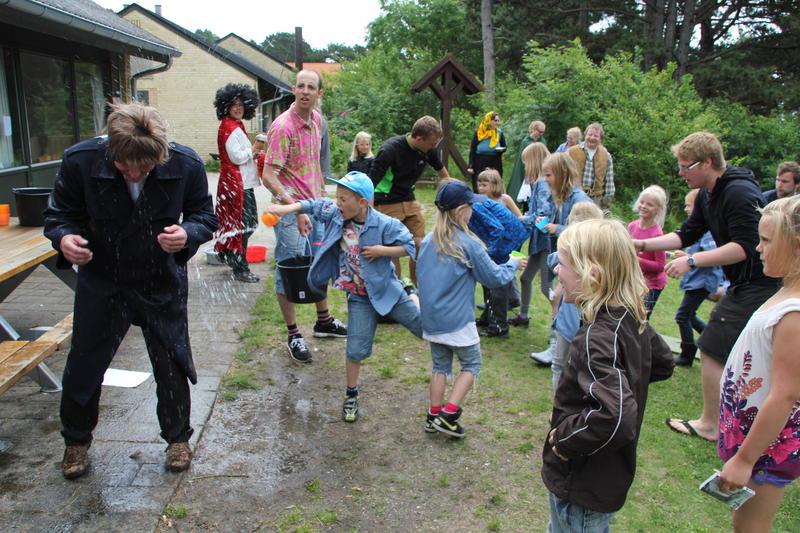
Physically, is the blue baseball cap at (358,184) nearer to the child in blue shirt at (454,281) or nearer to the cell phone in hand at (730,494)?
the child in blue shirt at (454,281)

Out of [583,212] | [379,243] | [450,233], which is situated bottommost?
[379,243]

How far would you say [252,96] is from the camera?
705cm

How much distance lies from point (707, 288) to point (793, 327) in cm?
357

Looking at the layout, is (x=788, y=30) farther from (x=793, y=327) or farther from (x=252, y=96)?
(x=793, y=327)

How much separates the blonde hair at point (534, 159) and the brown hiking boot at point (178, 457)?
4048mm

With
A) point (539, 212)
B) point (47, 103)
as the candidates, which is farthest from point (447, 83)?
point (539, 212)

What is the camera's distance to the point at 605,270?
2227 mm

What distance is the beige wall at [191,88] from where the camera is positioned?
28.7 meters

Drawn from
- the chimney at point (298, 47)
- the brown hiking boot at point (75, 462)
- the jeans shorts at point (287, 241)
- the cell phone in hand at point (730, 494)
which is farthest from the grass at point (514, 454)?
the chimney at point (298, 47)

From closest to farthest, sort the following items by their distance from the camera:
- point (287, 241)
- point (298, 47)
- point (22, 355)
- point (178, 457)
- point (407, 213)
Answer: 1. point (178, 457)
2. point (22, 355)
3. point (287, 241)
4. point (407, 213)
5. point (298, 47)

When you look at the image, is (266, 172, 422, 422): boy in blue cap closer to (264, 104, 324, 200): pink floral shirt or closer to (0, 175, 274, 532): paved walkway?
(264, 104, 324, 200): pink floral shirt

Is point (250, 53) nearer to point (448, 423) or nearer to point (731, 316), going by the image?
point (448, 423)

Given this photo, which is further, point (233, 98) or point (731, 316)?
point (233, 98)

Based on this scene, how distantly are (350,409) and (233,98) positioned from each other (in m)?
4.12
